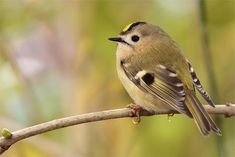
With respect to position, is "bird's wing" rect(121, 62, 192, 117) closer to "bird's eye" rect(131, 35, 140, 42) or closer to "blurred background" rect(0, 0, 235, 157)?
"bird's eye" rect(131, 35, 140, 42)

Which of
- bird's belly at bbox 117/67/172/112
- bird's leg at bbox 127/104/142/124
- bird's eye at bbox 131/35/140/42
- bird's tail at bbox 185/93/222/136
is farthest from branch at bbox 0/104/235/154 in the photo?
bird's eye at bbox 131/35/140/42

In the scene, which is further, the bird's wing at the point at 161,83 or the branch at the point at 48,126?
the bird's wing at the point at 161,83

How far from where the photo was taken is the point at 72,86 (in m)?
4.58

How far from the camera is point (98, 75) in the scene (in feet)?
15.0

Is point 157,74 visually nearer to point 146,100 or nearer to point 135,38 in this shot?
point 146,100

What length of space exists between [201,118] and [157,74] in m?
0.46

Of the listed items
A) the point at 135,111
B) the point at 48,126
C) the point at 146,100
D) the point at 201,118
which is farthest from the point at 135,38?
the point at 48,126

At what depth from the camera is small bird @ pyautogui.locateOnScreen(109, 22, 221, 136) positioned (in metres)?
3.61

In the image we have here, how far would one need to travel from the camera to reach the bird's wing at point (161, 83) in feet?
12.0

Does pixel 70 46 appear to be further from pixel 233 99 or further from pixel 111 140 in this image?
pixel 233 99

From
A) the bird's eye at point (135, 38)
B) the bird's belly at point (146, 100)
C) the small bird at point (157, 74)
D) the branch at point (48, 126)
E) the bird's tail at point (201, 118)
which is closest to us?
the branch at point (48, 126)

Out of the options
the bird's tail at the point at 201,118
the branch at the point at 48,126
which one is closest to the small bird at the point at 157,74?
the bird's tail at the point at 201,118

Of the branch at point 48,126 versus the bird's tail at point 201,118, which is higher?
the branch at point 48,126

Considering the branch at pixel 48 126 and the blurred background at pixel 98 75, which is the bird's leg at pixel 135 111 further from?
the blurred background at pixel 98 75
